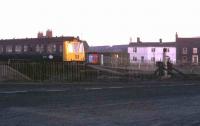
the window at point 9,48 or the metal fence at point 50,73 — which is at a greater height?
the window at point 9,48

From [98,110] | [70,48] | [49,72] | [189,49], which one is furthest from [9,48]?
[98,110]

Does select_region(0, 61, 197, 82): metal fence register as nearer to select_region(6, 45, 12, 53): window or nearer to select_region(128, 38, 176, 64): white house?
select_region(6, 45, 12, 53): window

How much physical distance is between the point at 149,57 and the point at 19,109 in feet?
378

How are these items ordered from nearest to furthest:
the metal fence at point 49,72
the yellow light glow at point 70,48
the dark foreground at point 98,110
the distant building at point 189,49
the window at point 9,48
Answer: the dark foreground at point 98,110 < the metal fence at point 49,72 < the yellow light glow at point 70,48 < the window at point 9,48 < the distant building at point 189,49

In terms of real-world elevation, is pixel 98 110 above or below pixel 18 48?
below

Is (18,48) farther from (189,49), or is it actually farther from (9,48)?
(189,49)

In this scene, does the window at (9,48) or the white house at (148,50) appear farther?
the white house at (148,50)

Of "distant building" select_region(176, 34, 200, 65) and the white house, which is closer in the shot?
"distant building" select_region(176, 34, 200, 65)

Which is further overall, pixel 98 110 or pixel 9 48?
pixel 9 48

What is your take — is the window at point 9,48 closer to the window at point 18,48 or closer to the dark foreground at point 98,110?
the window at point 18,48

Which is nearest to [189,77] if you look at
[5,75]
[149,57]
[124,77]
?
[124,77]

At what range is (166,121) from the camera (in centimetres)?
1228

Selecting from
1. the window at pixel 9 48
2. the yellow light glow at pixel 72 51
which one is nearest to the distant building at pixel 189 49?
the window at pixel 9 48

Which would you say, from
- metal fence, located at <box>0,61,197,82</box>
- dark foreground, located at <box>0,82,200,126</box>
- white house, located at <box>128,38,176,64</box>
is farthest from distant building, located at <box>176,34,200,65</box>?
dark foreground, located at <box>0,82,200,126</box>
